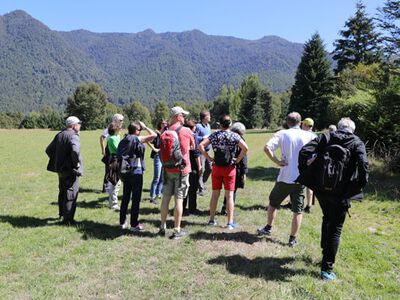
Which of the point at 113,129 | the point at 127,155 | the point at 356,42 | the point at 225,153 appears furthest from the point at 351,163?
the point at 356,42

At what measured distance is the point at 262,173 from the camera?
50.0 ft

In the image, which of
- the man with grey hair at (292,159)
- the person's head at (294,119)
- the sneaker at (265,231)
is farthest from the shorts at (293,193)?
the person's head at (294,119)

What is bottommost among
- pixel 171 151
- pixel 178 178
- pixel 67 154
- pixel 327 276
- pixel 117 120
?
pixel 327 276

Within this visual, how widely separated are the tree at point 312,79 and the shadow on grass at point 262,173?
1347 inches

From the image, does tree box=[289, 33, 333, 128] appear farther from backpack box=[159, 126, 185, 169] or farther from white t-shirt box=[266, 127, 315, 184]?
backpack box=[159, 126, 185, 169]

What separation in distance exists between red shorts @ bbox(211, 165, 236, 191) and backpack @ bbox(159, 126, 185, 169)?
0.74 metres

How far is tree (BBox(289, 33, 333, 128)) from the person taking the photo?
159 feet

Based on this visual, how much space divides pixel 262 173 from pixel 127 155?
9.58 metres

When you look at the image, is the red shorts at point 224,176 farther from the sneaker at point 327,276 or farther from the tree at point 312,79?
the tree at point 312,79

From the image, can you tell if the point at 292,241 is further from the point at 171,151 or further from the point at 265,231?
the point at 171,151

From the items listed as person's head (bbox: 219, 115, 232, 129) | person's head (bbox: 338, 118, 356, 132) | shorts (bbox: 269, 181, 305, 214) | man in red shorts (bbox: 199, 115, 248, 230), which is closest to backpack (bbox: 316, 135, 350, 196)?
person's head (bbox: 338, 118, 356, 132)

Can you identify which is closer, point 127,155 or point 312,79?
point 127,155

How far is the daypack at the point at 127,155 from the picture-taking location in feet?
21.8

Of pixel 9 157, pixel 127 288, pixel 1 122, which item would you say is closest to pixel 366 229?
pixel 127 288
